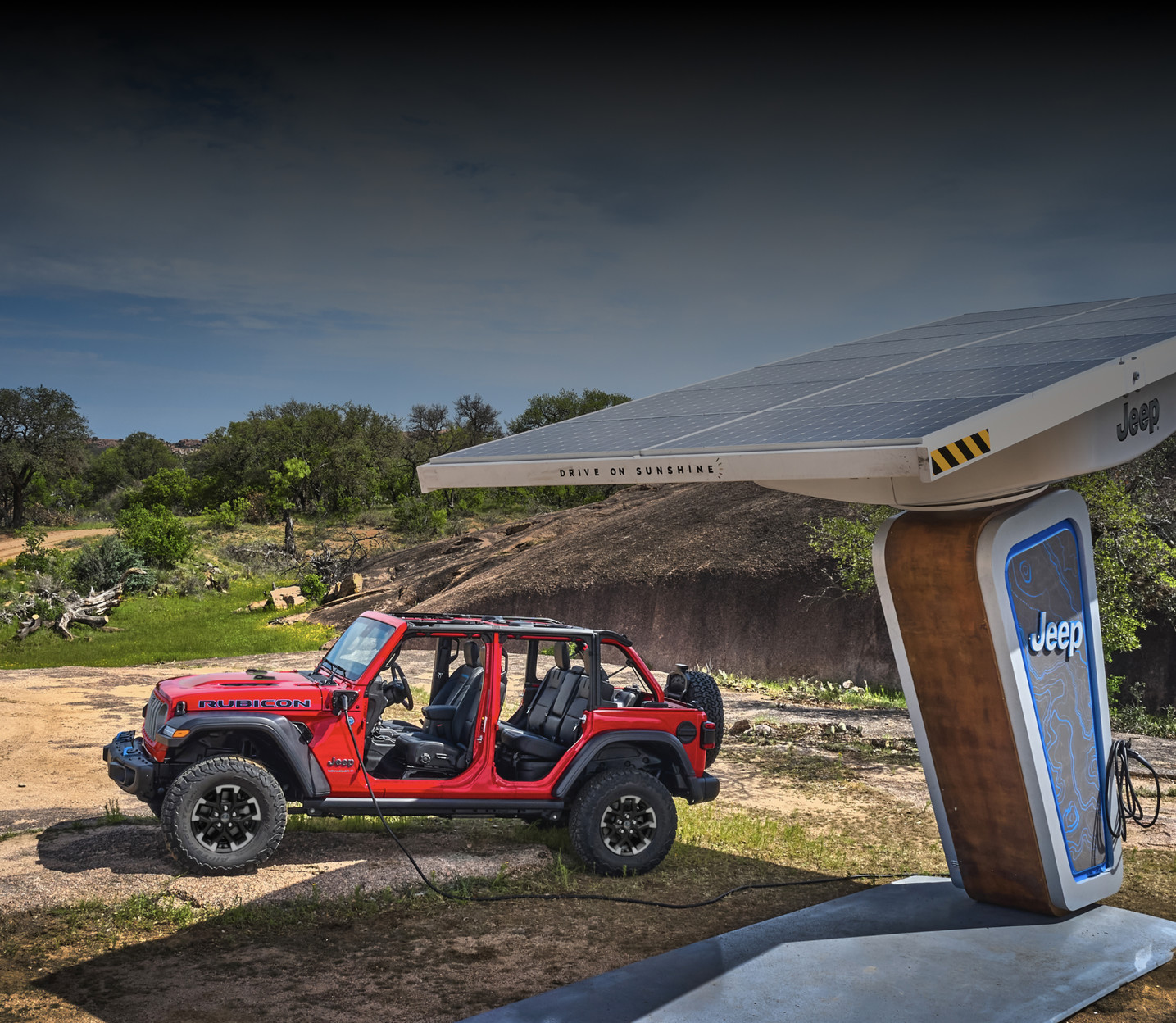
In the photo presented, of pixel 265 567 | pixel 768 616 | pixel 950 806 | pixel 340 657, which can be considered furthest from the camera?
pixel 265 567

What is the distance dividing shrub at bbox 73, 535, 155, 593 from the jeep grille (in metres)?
29.0

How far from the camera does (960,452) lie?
5.16m

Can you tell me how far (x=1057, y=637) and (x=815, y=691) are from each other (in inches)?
639

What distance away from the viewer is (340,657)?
30.7 ft

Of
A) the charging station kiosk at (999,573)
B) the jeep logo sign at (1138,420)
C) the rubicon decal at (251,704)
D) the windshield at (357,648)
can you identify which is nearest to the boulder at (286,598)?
the windshield at (357,648)

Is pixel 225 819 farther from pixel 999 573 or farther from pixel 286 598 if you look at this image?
pixel 286 598

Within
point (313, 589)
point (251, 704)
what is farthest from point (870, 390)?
point (313, 589)

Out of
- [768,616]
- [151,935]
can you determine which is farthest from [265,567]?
[151,935]

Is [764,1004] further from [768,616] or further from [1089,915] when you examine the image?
[768,616]

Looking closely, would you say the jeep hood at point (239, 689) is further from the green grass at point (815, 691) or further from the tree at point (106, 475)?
the tree at point (106, 475)

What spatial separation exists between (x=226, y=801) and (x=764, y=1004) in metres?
4.53

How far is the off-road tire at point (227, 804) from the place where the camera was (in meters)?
8.11

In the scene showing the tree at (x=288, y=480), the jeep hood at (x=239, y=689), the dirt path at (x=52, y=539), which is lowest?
the jeep hood at (x=239, y=689)

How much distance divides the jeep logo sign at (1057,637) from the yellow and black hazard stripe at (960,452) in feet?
9.06
